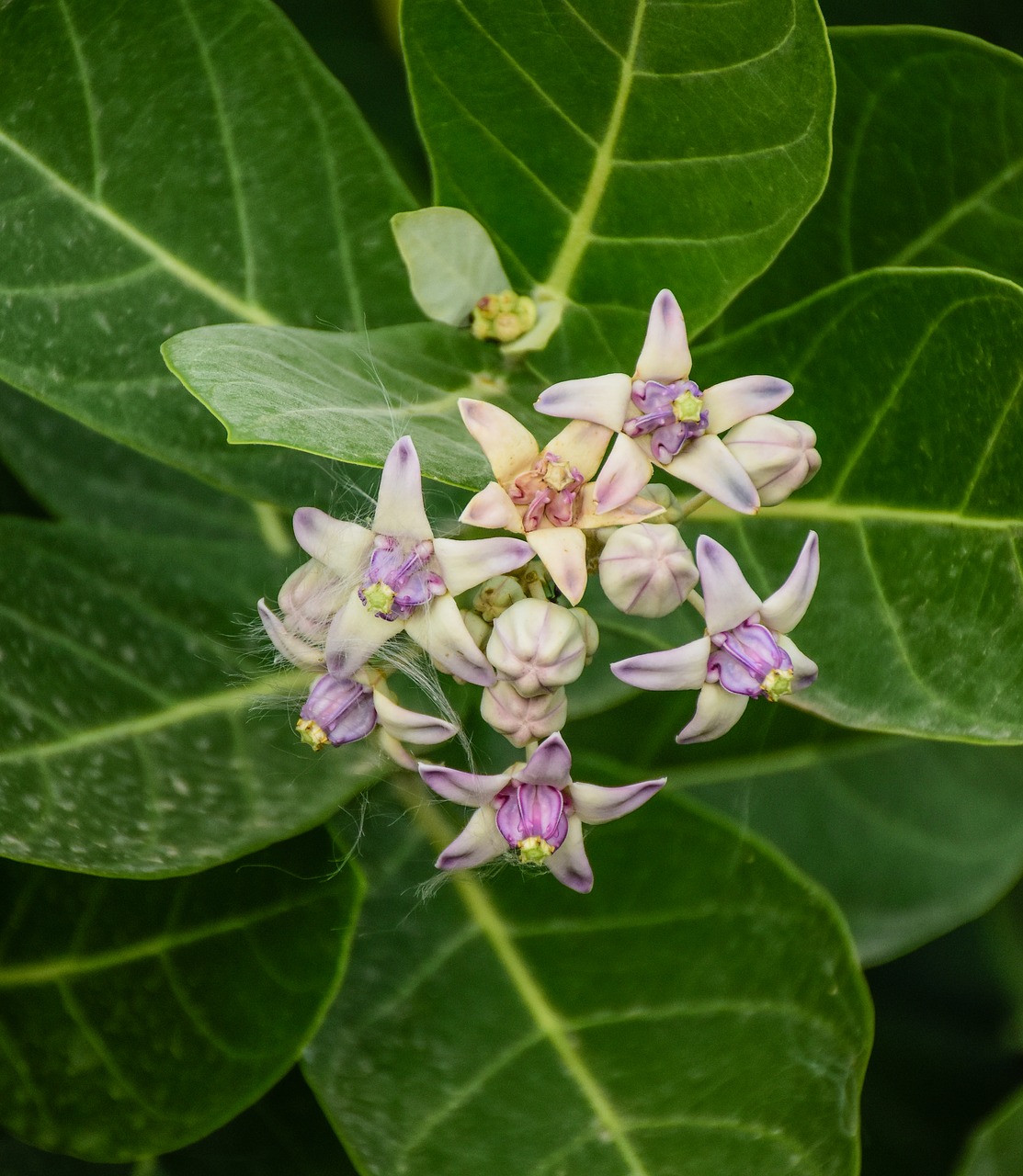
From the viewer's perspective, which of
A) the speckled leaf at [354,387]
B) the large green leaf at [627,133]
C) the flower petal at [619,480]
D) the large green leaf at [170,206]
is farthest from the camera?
the large green leaf at [170,206]

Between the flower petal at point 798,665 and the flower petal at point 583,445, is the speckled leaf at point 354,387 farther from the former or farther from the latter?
the flower petal at point 798,665

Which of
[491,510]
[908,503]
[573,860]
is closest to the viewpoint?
[491,510]

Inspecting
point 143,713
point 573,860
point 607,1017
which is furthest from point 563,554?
point 607,1017

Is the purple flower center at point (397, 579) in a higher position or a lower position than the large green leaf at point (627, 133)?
lower

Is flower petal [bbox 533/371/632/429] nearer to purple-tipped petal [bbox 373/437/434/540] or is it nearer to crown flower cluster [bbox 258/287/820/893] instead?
crown flower cluster [bbox 258/287/820/893]

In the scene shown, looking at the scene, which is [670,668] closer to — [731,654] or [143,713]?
[731,654]

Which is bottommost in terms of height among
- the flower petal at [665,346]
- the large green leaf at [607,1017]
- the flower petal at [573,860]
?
the large green leaf at [607,1017]

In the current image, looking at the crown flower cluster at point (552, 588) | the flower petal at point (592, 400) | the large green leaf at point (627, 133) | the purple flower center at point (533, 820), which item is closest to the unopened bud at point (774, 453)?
the crown flower cluster at point (552, 588)
